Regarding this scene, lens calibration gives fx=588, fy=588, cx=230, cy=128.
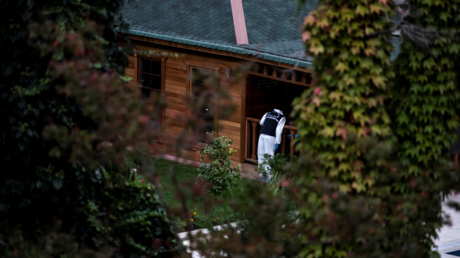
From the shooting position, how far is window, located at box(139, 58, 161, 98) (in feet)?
50.2

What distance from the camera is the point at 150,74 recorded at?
50.4 ft

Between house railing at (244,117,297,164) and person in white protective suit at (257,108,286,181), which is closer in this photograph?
person in white protective suit at (257,108,286,181)

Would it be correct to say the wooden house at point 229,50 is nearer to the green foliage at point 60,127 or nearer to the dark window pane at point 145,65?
the dark window pane at point 145,65

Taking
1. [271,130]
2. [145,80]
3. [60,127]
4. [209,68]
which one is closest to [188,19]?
[209,68]

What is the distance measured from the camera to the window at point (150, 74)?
15.3 meters

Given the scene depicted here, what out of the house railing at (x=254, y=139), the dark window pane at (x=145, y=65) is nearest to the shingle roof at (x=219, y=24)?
the dark window pane at (x=145, y=65)

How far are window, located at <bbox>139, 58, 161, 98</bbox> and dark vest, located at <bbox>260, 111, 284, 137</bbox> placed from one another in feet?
12.3

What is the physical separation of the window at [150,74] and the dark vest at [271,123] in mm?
3751

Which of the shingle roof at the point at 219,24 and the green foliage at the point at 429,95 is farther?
the shingle roof at the point at 219,24

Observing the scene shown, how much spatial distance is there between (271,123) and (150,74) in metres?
4.19

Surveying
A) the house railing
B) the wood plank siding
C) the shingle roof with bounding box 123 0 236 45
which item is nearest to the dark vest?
the house railing

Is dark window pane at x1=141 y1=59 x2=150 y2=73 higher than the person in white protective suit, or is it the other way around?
dark window pane at x1=141 y1=59 x2=150 y2=73

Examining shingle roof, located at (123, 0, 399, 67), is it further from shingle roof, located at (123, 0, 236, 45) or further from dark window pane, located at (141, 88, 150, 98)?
dark window pane, located at (141, 88, 150, 98)

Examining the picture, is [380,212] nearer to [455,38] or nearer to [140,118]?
[455,38]
